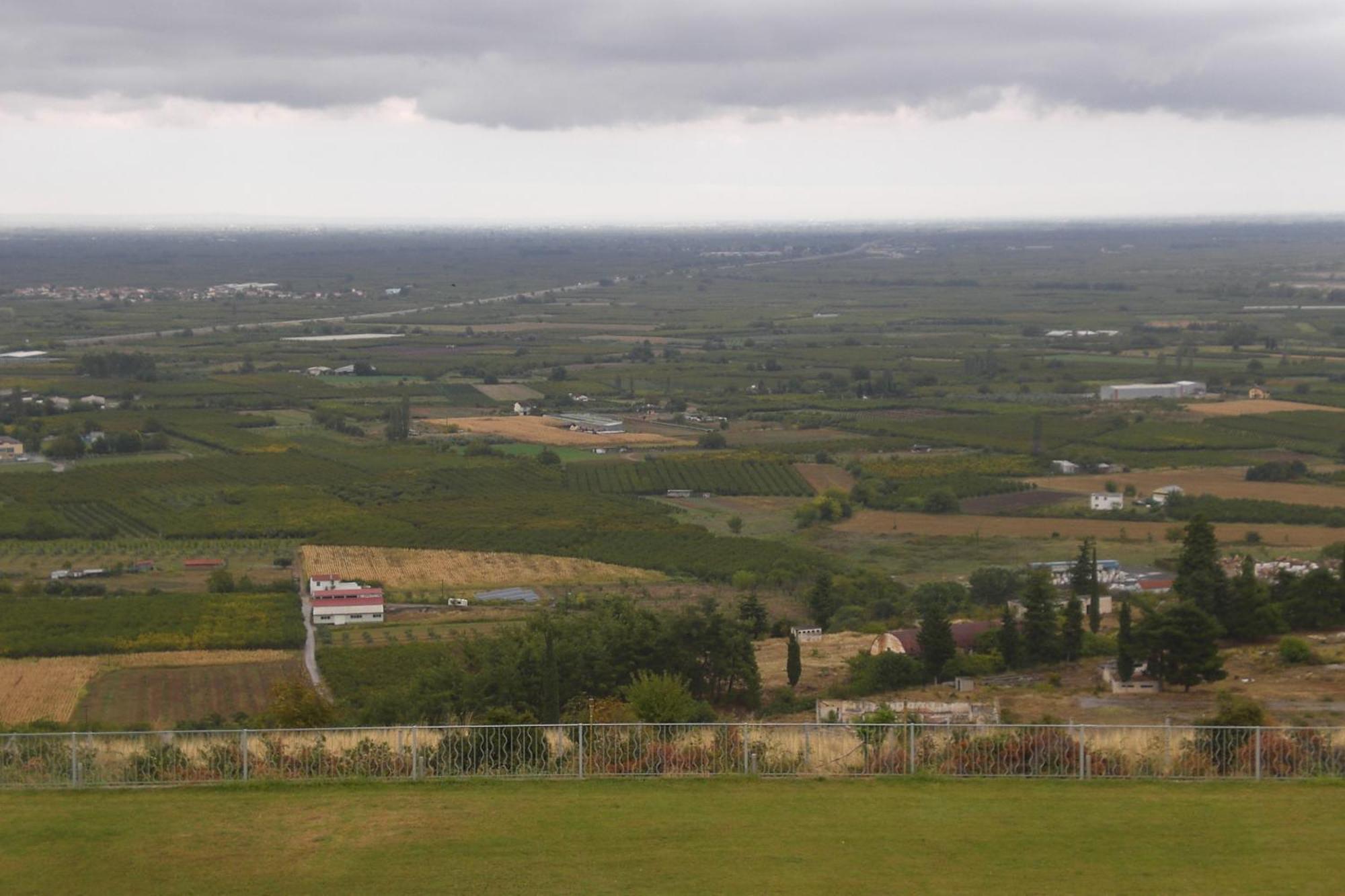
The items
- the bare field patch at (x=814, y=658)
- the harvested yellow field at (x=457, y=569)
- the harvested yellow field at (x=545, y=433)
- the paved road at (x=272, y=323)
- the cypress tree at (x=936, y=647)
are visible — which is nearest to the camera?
the cypress tree at (x=936, y=647)

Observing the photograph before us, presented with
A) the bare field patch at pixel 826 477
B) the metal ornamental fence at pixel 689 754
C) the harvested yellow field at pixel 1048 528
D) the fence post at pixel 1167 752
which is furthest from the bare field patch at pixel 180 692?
the bare field patch at pixel 826 477

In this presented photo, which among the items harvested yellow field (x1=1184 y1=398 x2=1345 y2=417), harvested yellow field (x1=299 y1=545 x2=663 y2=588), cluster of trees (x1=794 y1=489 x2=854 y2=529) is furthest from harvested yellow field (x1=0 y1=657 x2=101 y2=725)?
harvested yellow field (x1=1184 y1=398 x2=1345 y2=417)

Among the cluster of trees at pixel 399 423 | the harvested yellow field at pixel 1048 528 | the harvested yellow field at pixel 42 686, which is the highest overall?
the cluster of trees at pixel 399 423

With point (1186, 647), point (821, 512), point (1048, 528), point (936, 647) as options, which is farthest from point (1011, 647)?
point (821, 512)

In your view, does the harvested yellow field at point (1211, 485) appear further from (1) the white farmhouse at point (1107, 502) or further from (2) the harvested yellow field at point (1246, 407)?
(2) the harvested yellow field at point (1246, 407)

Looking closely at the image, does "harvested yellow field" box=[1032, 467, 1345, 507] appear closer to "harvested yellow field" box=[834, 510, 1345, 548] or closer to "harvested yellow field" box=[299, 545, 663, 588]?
"harvested yellow field" box=[834, 510, 1345, 548]

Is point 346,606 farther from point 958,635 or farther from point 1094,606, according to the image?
point 1094,606
